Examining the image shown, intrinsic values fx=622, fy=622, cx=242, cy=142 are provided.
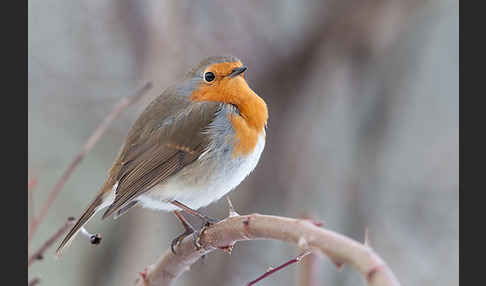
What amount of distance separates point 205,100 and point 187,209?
0.46m

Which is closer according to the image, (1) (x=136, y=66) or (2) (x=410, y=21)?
(1) (x=136, y=66)

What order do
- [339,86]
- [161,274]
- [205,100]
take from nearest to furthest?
[161,274], [205,100], [339,86]

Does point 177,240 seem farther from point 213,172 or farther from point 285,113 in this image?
point 285,113

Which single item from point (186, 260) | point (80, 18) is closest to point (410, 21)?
point (80, 18)

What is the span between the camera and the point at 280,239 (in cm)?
122

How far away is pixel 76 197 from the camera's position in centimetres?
434

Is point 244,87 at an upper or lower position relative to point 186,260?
upper

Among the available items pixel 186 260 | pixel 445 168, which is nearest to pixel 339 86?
pixel 445 168

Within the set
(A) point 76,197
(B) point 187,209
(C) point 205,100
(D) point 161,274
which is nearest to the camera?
(D) point 161,274

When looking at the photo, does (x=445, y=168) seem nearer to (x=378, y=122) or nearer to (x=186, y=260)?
(x=378, y=122)

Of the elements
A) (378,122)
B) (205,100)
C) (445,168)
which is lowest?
(445,168)

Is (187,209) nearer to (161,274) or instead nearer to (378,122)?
(161,274)

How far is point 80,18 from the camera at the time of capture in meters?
4.23

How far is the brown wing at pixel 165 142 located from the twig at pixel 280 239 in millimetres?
679
